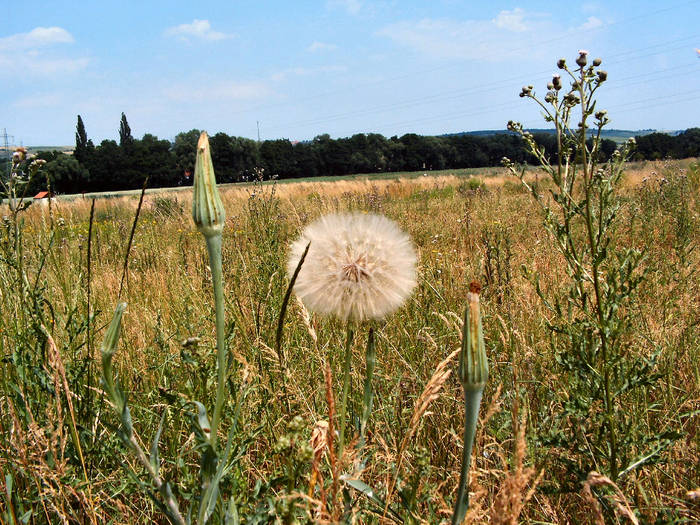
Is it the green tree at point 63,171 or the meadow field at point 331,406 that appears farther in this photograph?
the green tree at point 63,171

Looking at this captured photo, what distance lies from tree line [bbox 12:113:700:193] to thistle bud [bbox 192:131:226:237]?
53.1m

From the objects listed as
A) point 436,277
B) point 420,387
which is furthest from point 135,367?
point 436,277

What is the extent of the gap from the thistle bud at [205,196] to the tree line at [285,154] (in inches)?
2090

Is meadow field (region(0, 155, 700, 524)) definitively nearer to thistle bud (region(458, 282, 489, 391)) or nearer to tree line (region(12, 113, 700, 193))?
thistle bud (region(458, 282, 489, 391))

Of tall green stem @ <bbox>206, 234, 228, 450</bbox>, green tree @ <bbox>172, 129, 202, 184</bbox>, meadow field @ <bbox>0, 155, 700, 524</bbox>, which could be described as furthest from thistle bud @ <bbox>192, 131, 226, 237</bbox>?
green tree @ <bbox>172, 129, 202, 184</bbox>

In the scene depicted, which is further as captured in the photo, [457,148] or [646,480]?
[457,148]

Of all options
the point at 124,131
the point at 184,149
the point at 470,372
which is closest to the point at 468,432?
the point at 470,372

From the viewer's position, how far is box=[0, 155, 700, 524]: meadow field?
112 centimetres

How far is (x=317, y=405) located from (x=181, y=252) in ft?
9.75

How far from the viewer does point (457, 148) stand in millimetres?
81562

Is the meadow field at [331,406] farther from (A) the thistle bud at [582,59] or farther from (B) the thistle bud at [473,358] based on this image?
(A) the thistle bud at [582,59]

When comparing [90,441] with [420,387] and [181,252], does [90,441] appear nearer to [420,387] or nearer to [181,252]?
[420,387]

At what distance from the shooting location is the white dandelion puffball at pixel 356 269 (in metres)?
1.25

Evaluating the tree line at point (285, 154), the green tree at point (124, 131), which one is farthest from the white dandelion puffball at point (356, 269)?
the green tree at point (124, 131)
